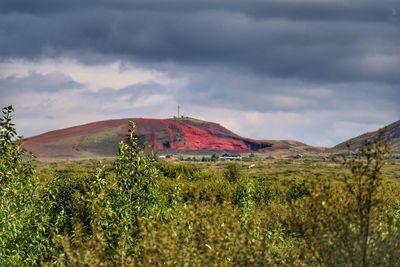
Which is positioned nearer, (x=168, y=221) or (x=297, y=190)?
(x=168, y=221)

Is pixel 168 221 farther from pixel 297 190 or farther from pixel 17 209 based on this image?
pixel 297 190

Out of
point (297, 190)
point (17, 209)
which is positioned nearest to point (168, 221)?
point (17, 209)

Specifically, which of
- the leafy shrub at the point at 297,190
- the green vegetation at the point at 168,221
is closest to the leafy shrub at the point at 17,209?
the green vegetation at the point at 168,221

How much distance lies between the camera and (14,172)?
30.5m

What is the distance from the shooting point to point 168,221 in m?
28.8

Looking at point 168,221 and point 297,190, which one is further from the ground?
point 297,190

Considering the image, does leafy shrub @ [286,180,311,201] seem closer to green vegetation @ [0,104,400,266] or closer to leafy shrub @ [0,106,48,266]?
green vegetation @ [0,104,400,266]

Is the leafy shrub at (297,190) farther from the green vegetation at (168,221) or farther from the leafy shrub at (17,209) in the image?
the leafy shrub at (17,209)

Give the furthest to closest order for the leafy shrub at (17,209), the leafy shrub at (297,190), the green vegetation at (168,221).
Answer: the leafy shrub at (297,190)
the leafy shrub at (17,209)
the green vegetation at (168,221)

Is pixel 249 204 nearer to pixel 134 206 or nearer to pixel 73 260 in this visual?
pixel 134 206

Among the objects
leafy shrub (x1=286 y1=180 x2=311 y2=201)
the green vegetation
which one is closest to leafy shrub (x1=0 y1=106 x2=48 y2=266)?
the green vegetation

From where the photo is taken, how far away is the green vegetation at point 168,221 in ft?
62.7

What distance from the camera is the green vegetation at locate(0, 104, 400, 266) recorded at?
1911cm

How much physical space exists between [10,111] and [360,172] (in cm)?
1737
